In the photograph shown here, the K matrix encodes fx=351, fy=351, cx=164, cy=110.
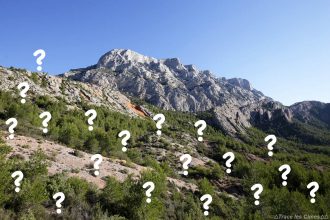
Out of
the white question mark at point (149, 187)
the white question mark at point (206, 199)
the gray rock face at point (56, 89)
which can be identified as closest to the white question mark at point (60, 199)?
the white question mark at point (149, 187)

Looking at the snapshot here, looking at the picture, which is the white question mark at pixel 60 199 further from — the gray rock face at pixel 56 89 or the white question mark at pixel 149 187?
the gray rock face at pixel 56 89

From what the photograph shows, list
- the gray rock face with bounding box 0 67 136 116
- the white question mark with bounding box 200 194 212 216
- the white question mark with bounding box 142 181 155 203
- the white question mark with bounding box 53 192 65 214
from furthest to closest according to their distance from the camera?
1. the gray rock face with bounding box 0 67 136 116
2. the white question mark with bounding box 200 194 212 216
3. the white question mark with bounding box 142 181 155 203
4. the white question mark with bounding box 53 192 65 214

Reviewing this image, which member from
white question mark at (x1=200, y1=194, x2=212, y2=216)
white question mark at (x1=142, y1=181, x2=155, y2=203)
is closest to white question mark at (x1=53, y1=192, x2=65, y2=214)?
white question mark at (x1=142, y1=181, x2=155, y2=203)

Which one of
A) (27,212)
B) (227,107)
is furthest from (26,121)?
(227,107)

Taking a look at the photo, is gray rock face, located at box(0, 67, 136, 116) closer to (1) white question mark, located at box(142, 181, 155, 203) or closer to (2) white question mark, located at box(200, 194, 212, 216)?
(2) white question mark, located at box(200, 194, 212, 216)

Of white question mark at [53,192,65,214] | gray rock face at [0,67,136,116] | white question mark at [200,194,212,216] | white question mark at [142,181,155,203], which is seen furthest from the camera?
gray rock face at [0,67,136,116]

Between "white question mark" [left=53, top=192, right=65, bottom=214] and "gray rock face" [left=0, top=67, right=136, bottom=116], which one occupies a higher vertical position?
"gray rock face" [left=0, top=67, right=136, bottom=116]

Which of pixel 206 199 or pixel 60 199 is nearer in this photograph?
pixel 60 199

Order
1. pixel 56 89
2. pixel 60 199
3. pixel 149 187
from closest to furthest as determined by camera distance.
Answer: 1. pixel 60 199
2. pixel 149 187
3. pixel 56 89

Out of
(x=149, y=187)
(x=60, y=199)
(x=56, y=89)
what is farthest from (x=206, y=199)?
(x=56, y=89)

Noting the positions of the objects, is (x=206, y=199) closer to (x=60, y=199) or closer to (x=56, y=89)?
(x=60, y=199)

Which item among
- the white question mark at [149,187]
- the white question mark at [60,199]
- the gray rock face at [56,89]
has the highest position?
the gray rock face at [56,89]

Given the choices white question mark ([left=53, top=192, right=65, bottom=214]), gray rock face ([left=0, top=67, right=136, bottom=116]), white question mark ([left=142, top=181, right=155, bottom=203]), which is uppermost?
gray rock face ([left=0, top=67, right=136, bottom=116])

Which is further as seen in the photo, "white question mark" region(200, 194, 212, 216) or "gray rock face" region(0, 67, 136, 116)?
"gray rock face" region(0, 67, 136, 116)
